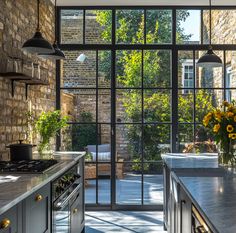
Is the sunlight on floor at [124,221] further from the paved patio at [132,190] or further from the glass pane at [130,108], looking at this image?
the glass pane at [130,108]

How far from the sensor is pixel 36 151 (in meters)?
4.81

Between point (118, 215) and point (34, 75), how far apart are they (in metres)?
2.21

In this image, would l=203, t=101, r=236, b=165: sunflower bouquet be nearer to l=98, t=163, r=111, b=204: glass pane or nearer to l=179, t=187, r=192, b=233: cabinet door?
l=179, t=187, r=192, b=233: cabinet door

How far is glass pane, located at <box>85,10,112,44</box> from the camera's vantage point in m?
5.82

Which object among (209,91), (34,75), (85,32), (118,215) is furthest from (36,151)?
(209,91)

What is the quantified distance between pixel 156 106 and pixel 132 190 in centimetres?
122

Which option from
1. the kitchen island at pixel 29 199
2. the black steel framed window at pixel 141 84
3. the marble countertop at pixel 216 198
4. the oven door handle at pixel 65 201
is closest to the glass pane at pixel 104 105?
the black steel framed window at pixel 141 84

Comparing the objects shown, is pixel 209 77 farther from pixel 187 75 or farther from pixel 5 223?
pixel 5 223

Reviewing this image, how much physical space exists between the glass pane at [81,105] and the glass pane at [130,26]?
885 mm

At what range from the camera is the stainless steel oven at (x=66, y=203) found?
3014mm

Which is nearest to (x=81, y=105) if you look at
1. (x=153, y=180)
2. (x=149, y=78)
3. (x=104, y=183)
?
(x=149, y=78)

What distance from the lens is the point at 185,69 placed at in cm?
584

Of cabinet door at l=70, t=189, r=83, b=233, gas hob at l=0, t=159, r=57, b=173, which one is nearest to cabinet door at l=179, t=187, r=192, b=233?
gas hob at l=0, t=159, r=57, b=173

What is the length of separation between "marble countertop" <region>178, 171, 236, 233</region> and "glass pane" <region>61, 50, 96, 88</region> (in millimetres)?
3008
